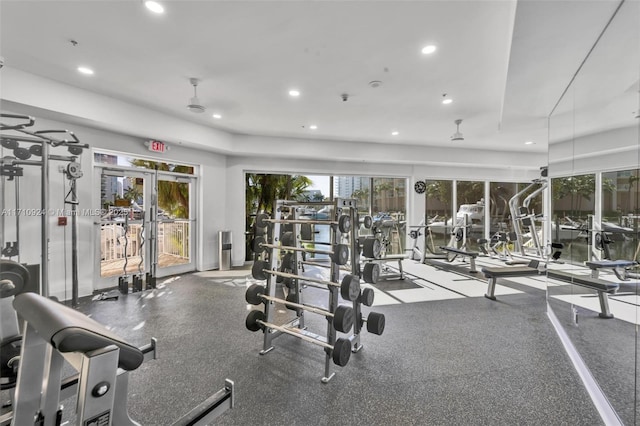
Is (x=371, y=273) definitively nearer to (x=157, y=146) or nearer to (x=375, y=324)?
(x=375, y=324)

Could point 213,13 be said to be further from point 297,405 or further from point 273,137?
point 273,137

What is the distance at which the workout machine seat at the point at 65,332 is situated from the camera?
100cm

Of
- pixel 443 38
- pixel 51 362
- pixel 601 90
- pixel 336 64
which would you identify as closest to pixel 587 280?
pixel 601 90

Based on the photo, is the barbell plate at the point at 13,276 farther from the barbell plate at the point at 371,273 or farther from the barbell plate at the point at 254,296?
the barbell plate at the point at 371,273

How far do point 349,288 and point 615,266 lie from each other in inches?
74.0

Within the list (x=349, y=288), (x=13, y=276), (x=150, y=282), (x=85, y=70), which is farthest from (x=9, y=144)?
(x=349, y=288)

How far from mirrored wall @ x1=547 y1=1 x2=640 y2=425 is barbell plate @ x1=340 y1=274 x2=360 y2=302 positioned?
1666 millimetres

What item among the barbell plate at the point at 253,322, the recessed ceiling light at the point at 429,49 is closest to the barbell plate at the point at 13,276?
the barbell plate at the point at 253,322

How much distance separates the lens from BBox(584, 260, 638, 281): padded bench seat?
1.94 m

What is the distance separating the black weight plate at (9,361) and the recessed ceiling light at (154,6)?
2.46m

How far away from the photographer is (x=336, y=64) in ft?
10.7

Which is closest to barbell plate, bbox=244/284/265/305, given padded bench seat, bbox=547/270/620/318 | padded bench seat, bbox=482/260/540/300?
padded bench seat, bbox=547/270/620/318

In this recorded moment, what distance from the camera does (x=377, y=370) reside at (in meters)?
2.41

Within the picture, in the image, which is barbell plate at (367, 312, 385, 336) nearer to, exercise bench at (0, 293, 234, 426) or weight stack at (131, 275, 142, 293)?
exercise bench at (0, 293, 234, 426)
